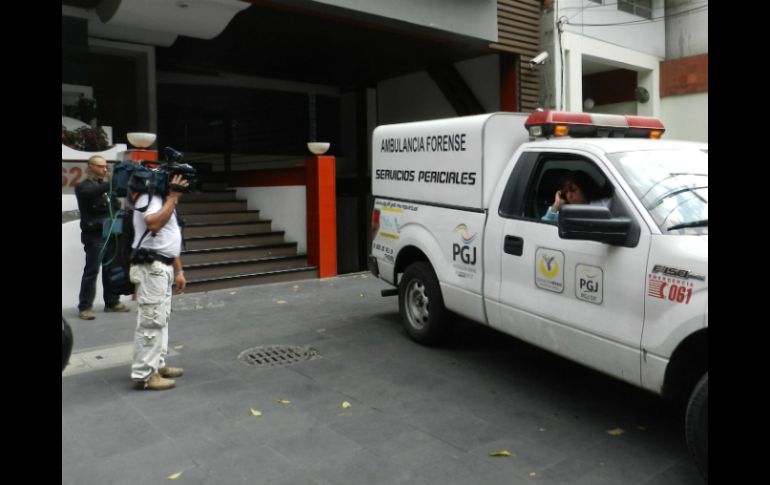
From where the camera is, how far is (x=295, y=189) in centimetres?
1080

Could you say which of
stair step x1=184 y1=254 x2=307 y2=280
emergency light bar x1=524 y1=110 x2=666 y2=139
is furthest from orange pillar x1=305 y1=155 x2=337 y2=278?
emergency light bar x1=524 y1=110 x2=666 y2=139

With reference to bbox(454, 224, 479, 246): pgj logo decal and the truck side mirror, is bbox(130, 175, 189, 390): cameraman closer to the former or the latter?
bbox(454, 224, 479, 246): pgj logo decal

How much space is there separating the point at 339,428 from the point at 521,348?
2.46 metres

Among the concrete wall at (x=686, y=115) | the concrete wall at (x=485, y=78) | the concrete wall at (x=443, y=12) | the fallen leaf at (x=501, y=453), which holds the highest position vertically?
the concrete wall at (x=443, y=12)

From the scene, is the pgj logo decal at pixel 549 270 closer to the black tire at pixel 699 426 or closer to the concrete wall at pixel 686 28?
the black tire at pixel 699 426

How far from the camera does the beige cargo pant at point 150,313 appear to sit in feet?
15.6

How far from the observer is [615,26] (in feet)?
44.8

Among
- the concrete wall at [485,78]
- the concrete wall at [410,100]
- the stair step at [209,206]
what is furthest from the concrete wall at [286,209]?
the concrete wall at [410,100]

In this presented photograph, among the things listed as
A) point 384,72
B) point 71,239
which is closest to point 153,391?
point 71,239

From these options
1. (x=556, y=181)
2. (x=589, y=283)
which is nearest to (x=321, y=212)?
(x=556, y=181)

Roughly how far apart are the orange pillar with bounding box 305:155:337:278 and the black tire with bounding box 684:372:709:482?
24.6 feet

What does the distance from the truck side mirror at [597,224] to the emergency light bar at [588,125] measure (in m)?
1.31
